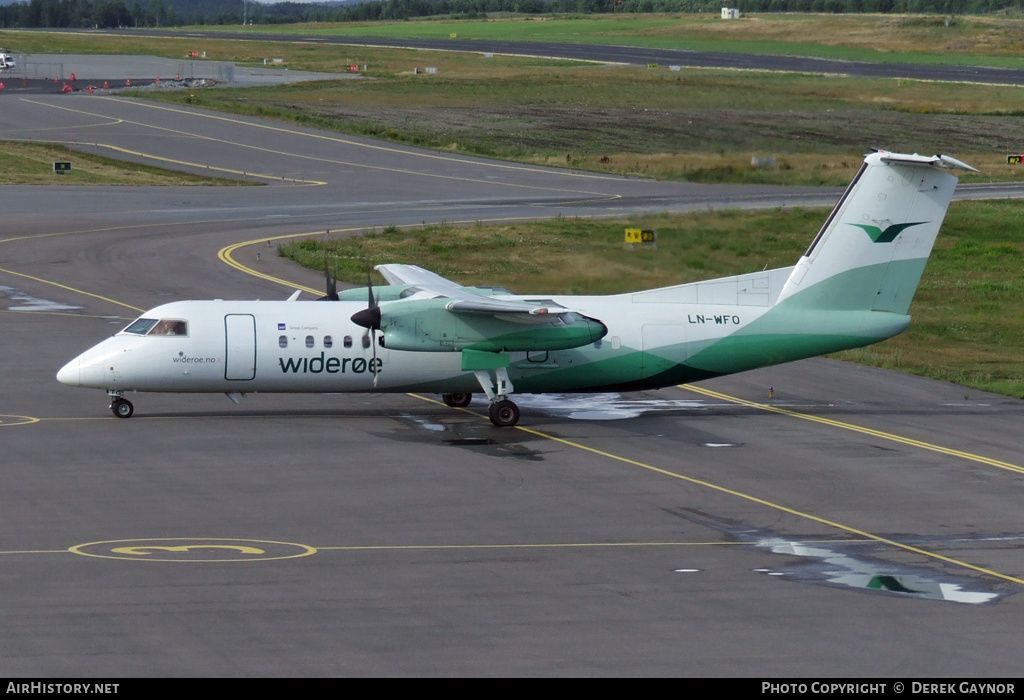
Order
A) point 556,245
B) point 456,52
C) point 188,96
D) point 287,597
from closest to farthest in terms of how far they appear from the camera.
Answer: point 287,597
point 556,245
point 188,96
point 456,52

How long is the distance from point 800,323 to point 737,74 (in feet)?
260

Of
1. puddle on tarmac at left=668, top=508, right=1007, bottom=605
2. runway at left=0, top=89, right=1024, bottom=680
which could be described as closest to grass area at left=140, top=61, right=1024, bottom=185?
runway at left=0, top=89, right=1024, bottom=680

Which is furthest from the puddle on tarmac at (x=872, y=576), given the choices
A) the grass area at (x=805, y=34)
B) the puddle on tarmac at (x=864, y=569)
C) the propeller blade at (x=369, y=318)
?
the grass area at (x=805, y=34)

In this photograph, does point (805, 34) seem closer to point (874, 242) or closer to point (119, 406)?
point (874, 242)

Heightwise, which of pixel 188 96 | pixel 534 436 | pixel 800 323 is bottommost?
pixel 534 436

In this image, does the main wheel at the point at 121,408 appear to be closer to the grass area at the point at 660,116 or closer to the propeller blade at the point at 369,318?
the propeller blade at the point at 369,318

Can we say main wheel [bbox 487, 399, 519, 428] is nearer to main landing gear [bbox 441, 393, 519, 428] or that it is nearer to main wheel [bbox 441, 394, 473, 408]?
main landing gear [bbox 441, 393, 519, 428]

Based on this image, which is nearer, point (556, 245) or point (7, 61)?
point (556, 245)

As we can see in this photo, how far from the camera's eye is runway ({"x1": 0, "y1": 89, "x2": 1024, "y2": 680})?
14.5 meters

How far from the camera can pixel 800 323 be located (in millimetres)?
28094

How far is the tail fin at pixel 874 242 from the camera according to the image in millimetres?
28078

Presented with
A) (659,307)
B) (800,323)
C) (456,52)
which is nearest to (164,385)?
(659,307)

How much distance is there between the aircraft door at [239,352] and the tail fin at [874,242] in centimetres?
1207
